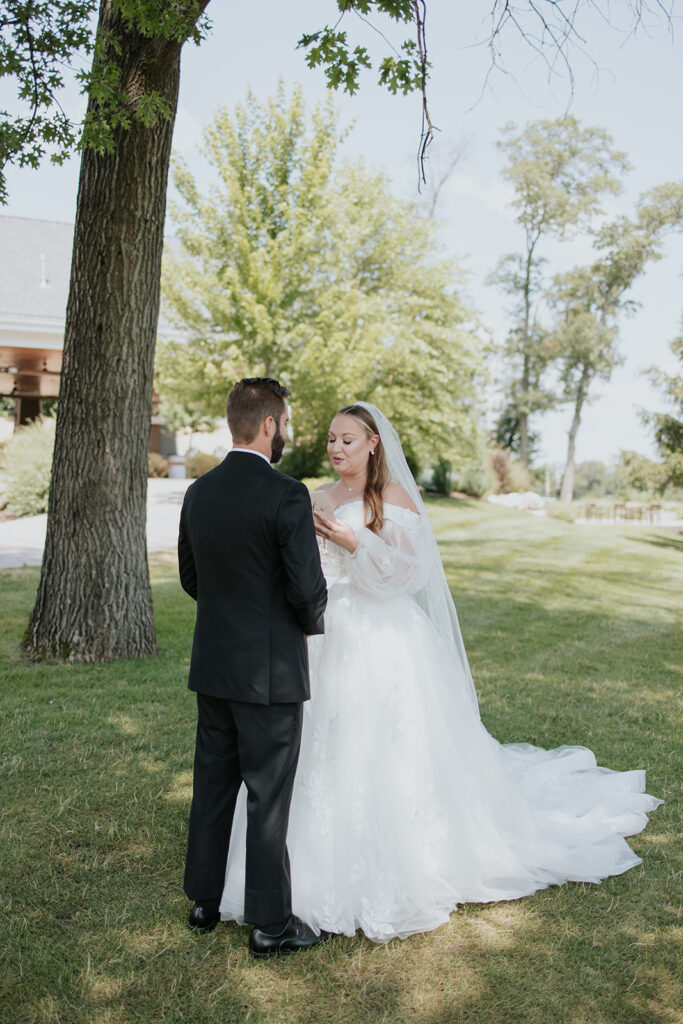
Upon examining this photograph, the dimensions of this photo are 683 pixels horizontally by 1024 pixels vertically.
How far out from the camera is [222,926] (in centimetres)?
336

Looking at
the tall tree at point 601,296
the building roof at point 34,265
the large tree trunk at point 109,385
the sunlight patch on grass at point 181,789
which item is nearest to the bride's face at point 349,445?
the sunlight patch on grass at point 181,789

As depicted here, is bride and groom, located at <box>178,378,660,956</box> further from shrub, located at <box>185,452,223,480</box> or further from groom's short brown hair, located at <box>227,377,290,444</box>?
shrub, located at <box>185,452,223,480</box>

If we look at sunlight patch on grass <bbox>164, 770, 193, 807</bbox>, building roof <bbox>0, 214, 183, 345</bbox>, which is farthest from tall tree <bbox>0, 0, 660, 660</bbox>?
building roof <bbox>0, 214, 183, 345</bbox>

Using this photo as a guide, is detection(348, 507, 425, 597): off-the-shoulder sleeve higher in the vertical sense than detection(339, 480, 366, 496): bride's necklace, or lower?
lower

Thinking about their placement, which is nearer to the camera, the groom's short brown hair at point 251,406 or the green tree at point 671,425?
the groom's short brown hair at point 251,406

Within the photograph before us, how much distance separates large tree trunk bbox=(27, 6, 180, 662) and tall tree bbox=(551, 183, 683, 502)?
37421 mm

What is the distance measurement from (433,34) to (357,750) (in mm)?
5245

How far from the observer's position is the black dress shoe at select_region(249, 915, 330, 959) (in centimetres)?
314

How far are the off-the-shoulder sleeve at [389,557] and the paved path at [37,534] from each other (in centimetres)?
952

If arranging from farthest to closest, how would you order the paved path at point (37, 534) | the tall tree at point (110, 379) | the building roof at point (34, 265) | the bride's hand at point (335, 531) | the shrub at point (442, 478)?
the shrub at point (442, 478) → the building roof at point (34, 265) → the paved path at point (37, 534) → the tall tree at point (110, 379) → the bride's hand at point (335, 531)

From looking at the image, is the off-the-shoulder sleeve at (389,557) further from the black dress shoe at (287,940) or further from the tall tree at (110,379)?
the tall tree at (110,379)

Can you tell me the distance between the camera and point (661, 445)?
Answer: 21.2 m

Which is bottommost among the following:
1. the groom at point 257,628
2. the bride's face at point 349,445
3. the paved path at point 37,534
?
the paved path at point 37,534

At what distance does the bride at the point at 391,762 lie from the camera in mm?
3381
